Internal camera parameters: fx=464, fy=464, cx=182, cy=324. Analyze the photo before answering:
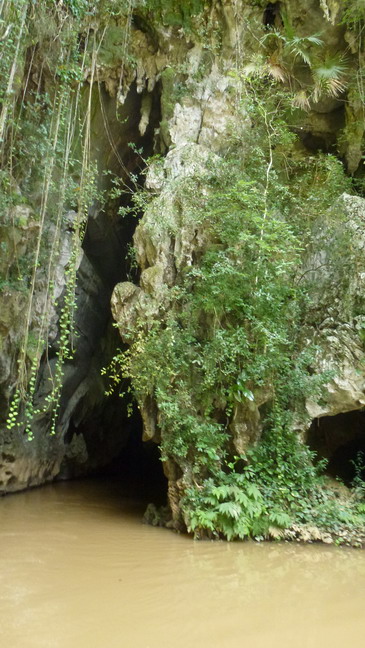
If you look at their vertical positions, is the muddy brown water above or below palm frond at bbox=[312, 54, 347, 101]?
below

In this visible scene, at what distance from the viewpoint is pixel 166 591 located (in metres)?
3.73

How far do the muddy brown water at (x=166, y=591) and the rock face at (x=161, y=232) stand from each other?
4.58ft

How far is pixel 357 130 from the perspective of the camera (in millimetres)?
8367

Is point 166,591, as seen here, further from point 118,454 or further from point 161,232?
point 118,454

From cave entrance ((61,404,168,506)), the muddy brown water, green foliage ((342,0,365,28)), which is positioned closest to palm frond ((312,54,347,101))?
green foliage ((342,0,365,28))

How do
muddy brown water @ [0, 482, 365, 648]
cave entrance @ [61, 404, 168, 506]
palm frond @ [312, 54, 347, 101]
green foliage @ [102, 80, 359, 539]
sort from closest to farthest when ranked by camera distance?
muddy brown water @ [0, 482, 365, 648] → green foliage @ [102, 80, 359, 539] → palm frond @ [312, 54, 347, 101] → cave entrance @ [61, 404, 168, 506]

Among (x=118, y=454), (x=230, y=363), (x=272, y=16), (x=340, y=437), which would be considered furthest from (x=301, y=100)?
(x=118, y=454)

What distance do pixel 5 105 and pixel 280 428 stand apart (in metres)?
5.26

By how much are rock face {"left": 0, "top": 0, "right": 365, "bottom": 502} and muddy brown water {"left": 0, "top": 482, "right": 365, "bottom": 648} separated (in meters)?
1.40

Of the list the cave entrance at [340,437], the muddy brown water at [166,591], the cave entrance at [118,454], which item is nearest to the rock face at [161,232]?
the cave entrance at [118,454]

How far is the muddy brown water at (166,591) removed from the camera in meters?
2.97

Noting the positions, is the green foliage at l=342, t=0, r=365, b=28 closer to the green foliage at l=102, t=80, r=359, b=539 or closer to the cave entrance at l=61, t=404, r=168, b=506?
the green foliage at l=102, t=80, r=359, b=539

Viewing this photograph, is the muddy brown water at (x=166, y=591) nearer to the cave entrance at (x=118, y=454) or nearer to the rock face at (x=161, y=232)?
the rock face at (x=161, y=232)

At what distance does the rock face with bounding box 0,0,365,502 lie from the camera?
6840 mm
